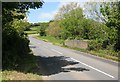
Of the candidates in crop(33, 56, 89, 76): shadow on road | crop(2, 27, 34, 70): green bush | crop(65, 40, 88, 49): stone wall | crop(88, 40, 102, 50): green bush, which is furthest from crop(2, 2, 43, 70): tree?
crop(65, 40, 88, 49): stone wall

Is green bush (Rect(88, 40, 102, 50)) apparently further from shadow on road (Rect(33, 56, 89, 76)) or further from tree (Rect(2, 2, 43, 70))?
tree (Rect(2, 2, 43, 70))

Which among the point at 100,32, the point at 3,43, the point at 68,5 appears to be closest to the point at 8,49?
the point at 3,43

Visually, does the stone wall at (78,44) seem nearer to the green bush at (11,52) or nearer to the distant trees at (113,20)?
the distant trees at (113,20)

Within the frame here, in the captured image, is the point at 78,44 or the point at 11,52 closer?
the point at 11,52

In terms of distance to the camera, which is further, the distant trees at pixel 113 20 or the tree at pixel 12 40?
the distant trees at pixel 113 20

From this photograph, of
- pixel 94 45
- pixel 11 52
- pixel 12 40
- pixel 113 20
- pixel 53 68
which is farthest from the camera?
pixel 94 45

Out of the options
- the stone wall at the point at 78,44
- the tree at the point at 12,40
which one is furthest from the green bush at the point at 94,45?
the tree at the point at 12,40

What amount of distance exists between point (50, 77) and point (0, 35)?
537 cm

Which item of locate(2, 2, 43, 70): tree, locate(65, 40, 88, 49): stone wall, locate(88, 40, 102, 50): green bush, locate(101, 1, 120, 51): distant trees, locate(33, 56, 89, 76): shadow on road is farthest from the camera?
locate(65, 40, 88, 49): stone wall

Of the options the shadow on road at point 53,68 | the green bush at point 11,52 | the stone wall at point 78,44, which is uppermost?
the green bush at point 11,52

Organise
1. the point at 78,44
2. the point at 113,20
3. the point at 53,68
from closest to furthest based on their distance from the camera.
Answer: the point at 53,68, the point at 113,20, the point at 78,44

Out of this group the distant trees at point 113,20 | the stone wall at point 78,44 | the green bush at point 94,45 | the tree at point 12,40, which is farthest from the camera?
the stone wall at point 78,44

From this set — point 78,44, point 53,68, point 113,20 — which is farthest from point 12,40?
point 78,44

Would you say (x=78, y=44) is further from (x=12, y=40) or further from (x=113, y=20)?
(x=12, y=40)
